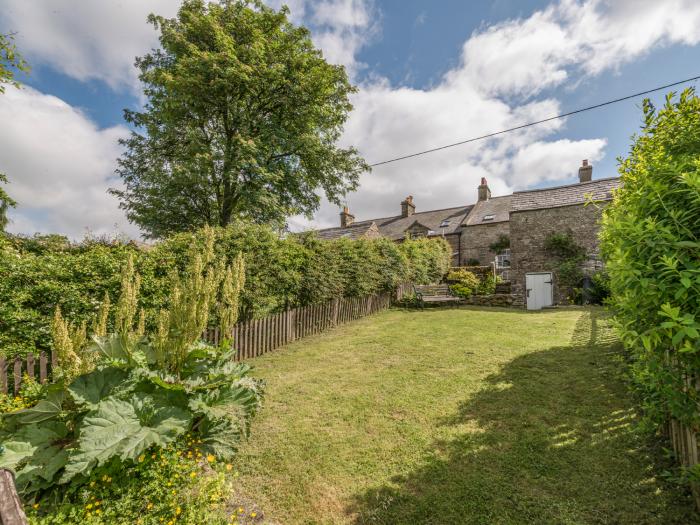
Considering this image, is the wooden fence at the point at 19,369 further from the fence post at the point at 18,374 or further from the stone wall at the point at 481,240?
the stone wall at the point at 481,240

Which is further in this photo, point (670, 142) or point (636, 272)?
point (670, 142)

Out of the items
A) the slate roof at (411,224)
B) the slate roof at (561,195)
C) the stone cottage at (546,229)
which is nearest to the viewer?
the stone cottage at (546,229)

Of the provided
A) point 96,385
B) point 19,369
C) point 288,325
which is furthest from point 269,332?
point 96,385

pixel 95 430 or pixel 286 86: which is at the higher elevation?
pixel 286 86

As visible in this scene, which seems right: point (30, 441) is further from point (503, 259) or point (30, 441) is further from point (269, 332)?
point (503, 259)

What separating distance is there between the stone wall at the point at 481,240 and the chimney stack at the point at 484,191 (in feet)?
16.5

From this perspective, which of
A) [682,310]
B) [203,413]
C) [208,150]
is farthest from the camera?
[208,150]

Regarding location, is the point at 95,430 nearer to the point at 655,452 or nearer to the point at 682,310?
the point at 682,310

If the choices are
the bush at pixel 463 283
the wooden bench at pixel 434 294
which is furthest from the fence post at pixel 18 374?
the bush at pixel 463 283

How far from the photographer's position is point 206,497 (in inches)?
103

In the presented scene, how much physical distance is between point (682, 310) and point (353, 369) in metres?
5.34

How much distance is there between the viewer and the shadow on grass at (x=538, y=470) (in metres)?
2.67

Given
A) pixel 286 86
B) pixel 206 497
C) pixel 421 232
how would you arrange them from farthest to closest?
pixel 421 232, pixel 286 86, pixel 206 497

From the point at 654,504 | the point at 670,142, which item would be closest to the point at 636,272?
the point at 670,142
